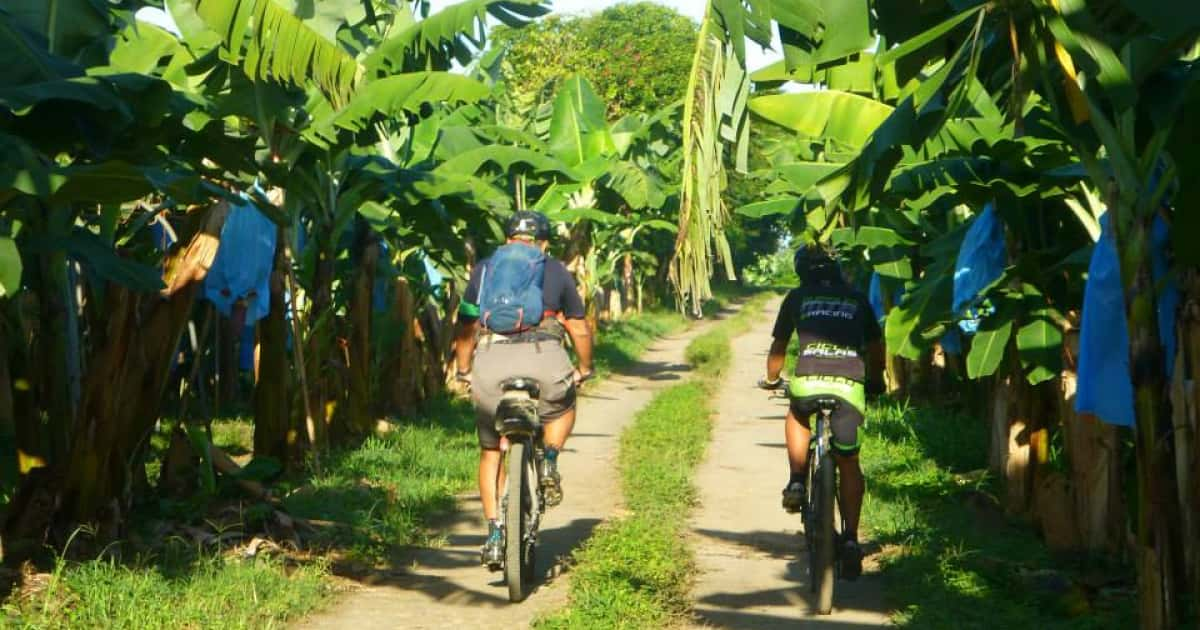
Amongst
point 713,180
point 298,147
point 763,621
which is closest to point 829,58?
point 713,180

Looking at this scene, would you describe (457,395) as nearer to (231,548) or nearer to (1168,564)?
(231,548)

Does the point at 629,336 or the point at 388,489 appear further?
the point at 629,336

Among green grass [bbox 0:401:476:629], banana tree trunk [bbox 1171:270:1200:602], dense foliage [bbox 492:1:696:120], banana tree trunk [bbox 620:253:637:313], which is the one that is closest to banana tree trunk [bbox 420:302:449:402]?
green grass [bbox 0:401:476:629]

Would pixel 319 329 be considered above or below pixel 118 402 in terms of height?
above

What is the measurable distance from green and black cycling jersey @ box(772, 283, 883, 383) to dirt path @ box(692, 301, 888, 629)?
1.13m

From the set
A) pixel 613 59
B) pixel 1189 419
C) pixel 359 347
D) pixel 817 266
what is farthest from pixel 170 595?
pixel 613 59

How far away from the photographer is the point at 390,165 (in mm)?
11711

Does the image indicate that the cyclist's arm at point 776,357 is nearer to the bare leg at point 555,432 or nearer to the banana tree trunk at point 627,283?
the bare leg at point 555,432

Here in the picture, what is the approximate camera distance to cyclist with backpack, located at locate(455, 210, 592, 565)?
7.18 m

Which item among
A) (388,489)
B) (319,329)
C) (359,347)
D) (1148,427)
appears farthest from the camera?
(359,347)

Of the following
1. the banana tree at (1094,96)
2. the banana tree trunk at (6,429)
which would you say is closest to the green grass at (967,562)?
the banana tree at (1094,96)

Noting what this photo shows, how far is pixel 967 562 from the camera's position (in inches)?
303

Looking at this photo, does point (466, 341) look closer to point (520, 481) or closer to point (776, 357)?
point (520, 481)

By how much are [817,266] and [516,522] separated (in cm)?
206
